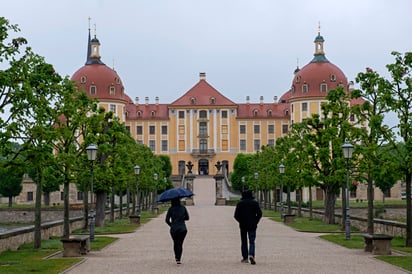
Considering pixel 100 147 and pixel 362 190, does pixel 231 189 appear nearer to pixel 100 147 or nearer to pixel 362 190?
pixel 362 190

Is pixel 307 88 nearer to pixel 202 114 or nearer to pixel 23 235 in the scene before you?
pixel 202 114

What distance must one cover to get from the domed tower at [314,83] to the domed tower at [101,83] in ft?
71.0

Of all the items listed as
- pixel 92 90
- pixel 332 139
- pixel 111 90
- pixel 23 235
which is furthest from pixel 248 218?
pixel 111 90

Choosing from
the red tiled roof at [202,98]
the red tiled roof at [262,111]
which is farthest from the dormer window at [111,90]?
the red tiled roof at [262,111]

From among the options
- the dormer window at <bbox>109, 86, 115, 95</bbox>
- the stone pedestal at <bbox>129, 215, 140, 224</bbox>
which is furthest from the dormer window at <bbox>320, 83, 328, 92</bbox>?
the stone pedestal at <bbox>129, 215, 140, 224</bbox>

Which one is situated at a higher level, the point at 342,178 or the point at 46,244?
the point at 342,178

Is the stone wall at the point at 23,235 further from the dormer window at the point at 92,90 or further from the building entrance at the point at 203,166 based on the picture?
the building entrance at the point at 203,166

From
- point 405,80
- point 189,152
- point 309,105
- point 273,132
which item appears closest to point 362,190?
point 309,105

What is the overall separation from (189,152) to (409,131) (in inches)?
3284

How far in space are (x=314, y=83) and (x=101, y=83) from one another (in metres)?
25.8

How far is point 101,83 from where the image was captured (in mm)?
93375

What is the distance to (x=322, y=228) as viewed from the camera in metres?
31.5

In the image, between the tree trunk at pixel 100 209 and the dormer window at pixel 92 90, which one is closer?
the tree trunk at pixel 100 209

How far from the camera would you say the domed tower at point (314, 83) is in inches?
3617
